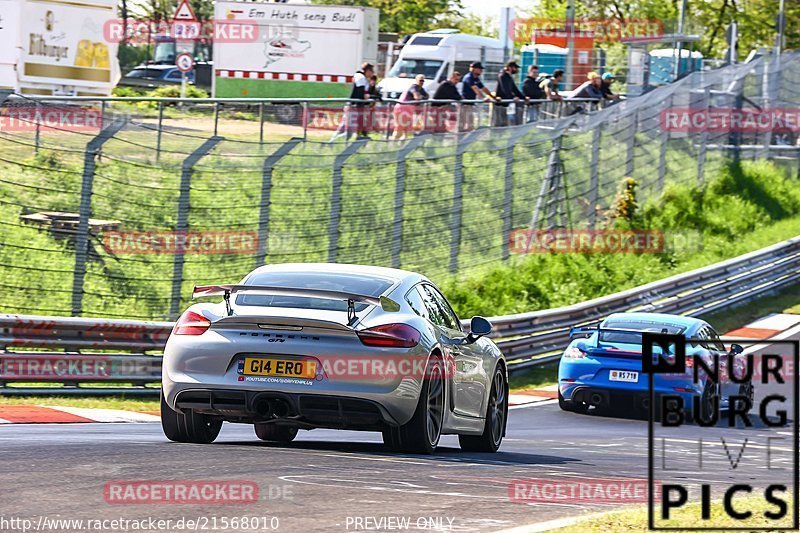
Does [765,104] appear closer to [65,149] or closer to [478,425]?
[65,149]

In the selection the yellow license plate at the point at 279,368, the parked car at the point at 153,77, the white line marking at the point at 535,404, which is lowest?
the white line marking at the point at 535,404

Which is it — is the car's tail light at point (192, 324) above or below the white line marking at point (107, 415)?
above

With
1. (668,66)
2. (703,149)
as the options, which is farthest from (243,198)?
(668,66)

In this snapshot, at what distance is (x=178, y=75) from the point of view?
179 ft

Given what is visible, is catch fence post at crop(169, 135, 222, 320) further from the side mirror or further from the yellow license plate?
the yellow license plate

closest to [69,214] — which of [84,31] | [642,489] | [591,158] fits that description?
[642,489]

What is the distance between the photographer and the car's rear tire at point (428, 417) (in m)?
9.60

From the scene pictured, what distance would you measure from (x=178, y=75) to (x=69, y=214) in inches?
1549

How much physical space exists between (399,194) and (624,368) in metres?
5.83

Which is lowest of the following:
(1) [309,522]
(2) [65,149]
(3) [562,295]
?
(3) [562,295]

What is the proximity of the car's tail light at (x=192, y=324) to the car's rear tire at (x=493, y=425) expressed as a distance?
280cm

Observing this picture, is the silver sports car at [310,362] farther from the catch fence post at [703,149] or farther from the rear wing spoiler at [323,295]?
the catch fence post at [703,149]

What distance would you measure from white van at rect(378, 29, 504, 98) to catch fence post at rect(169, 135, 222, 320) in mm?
23274

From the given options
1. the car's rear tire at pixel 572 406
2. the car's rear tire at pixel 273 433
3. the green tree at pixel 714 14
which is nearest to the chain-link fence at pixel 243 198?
the car's rear tire at pixel 572 406
